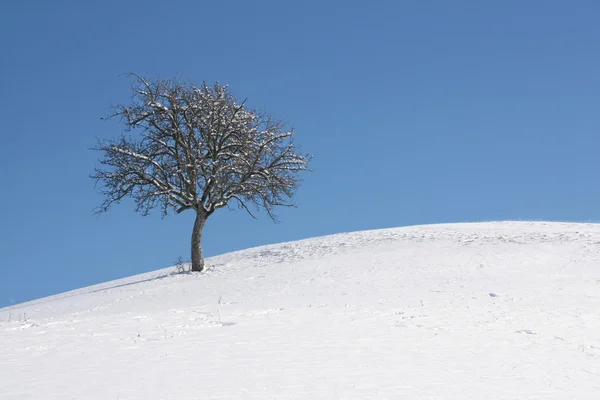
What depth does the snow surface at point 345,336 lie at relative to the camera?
27.8 feet

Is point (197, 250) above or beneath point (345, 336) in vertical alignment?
above

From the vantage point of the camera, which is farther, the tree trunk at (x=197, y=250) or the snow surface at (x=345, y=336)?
the tree trunk at (x=197, y=250)

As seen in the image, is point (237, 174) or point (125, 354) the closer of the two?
point (125, 354)

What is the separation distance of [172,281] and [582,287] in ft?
53.8

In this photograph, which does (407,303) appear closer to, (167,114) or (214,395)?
(214,395)

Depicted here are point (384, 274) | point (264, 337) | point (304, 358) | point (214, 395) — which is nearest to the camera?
point (214, 395)

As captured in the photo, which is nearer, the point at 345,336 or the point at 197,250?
the point at 345,336

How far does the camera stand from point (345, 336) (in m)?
11.5

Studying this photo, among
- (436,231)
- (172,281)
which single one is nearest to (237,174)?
(172,281)

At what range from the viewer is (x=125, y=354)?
10391mm

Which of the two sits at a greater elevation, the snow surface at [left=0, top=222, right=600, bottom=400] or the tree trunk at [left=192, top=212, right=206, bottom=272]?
the tree trunk at [left=192, top=212, right=206, bottom=272]

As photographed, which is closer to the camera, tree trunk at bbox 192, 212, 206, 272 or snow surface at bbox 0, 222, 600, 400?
snow surface at bbox 0, 222, 600, 400

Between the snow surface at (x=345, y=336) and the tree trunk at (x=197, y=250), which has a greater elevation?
the tree trunk at (x=197, y=250)

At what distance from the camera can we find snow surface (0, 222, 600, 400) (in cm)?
848
